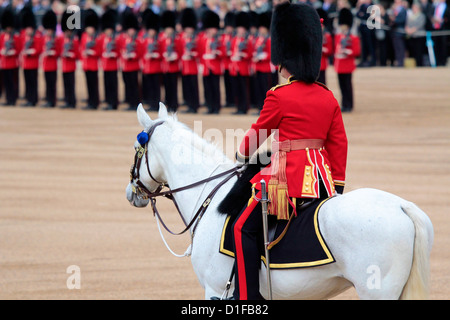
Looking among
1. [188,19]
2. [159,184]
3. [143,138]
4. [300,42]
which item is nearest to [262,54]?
[188,19]

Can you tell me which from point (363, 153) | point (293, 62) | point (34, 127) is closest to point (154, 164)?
point (293, 62)

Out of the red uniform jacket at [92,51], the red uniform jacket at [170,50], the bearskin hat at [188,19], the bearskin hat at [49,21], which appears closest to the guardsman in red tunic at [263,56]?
the bearskin hat at [188,19]

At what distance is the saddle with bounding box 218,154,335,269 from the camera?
12.6ft

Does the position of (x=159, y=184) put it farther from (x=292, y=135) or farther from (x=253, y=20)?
(x=253, y=20)

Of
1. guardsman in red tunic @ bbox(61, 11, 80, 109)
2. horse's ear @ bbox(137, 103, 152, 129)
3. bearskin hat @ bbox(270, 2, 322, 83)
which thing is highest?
bearskin hat @ bbox(270, 2, 322, 83)

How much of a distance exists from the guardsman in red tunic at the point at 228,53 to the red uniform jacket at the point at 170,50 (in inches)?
36.6

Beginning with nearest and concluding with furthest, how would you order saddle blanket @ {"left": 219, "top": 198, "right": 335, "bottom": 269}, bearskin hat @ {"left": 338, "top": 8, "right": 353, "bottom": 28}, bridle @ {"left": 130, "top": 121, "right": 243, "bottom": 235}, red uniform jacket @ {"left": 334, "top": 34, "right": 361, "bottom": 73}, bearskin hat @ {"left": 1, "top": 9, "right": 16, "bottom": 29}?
1. saddle blanket @ {"left": 219, "top": 198, "right": 335, "bottom": 269}
2. bridle @ {"left": 130, "top": 121, "right": 243, "bottom": 235}
3. red uniform jacket @ {"left": 334, "top": 34, "right": 361, "bottom": 73}
4. bearskin hat @ {"left": 338, "top": 8, "right": 353, "bottom": 28}
5. bearskin hat @ {"left": 1, "top": 9, "right": 16, "bottom": 29}

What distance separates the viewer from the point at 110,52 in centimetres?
1652

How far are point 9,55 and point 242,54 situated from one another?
5.53m

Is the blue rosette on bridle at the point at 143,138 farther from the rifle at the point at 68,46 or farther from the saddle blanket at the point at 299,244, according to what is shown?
the rifle at the point at 68,46

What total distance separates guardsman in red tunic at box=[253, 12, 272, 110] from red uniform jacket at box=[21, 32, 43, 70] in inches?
200

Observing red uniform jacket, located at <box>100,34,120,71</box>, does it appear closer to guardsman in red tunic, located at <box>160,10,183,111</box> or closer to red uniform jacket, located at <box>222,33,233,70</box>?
guardsman in red tunic, located at <box>160,10,183,111</box>

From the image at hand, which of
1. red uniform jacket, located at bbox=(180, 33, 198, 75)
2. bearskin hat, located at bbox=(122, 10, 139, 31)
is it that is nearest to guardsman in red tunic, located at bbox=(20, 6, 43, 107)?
bearskin hat, located at bbox=(122, 10, 139, 31)

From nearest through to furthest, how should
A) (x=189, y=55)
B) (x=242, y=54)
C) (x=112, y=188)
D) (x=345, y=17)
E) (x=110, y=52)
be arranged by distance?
1. (x=112, y=188)
2. (x=345, y=17)
3. (x=242, y=54)
4. (x=189, y=55)
5. (x=110, y=52)
